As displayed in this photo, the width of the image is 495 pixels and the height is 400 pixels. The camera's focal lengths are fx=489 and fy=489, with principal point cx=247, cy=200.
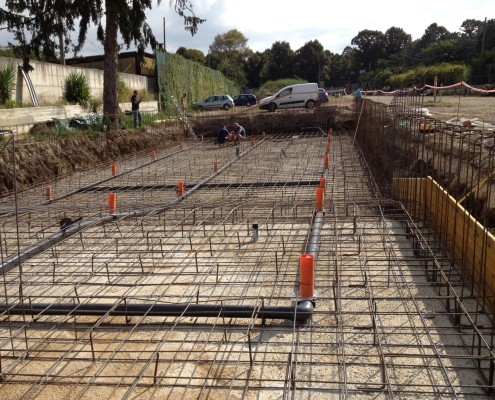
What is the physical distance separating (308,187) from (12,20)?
33.5 feet

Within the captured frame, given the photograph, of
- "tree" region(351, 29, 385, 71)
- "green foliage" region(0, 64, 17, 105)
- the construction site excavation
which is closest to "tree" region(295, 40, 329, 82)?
"tree" region(351, 29, 385, 71)

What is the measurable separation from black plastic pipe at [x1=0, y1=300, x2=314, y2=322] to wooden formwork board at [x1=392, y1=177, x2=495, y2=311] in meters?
1.38

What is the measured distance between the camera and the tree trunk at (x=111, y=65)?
15.4 meters

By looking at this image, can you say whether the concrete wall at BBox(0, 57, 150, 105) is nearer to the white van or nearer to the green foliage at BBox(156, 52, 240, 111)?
the green foliage at BBox(156, 52, 240, 111)

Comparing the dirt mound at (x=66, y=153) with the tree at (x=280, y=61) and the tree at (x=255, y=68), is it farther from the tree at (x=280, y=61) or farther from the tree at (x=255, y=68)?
the tree at (x=280, y=61)

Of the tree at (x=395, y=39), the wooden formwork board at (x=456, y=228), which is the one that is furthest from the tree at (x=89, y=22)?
the tree at (x=395, y=39)

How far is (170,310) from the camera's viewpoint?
12.4ft

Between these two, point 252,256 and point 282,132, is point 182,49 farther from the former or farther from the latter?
point 252,256

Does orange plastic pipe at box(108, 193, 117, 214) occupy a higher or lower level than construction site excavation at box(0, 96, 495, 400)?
higher

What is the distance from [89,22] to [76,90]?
302cm

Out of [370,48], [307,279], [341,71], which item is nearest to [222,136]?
[307,279]

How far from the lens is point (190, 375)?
3035mm

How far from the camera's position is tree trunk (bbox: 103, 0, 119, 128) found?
50.4 feet

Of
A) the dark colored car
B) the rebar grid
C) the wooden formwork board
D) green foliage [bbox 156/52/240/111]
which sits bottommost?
the rebar grid
